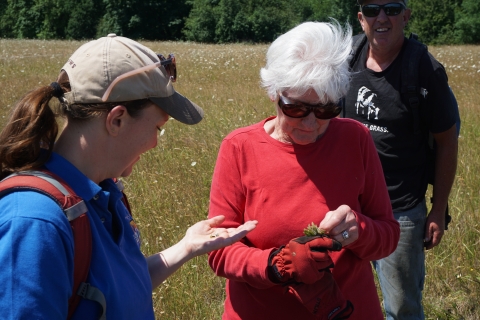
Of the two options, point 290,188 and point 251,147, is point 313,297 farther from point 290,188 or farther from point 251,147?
point 251,147

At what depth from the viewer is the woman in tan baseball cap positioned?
51.6 inches

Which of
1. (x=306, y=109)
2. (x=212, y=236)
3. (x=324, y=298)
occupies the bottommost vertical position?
(x=324, y=298)

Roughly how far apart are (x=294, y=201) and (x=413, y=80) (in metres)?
1.08

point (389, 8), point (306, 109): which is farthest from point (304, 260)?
point (389, 8)

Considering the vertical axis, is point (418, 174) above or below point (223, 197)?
below

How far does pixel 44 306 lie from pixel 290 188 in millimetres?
1108

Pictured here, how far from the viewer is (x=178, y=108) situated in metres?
1.81

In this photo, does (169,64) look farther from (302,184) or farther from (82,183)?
(302,184)

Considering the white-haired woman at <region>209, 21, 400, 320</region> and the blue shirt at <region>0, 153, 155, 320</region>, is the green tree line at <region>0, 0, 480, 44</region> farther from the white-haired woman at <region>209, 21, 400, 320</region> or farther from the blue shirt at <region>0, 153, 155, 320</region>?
the blue shirt at <region>0, 153, 155, 320</region>

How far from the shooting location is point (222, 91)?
34.0ft

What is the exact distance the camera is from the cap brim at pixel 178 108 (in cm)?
172

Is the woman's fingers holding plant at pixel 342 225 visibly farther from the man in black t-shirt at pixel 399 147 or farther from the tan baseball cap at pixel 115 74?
the man in black t-shirt at pixel 399 147

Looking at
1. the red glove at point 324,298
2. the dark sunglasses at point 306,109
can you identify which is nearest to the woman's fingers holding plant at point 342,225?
the red glove at point 324,298

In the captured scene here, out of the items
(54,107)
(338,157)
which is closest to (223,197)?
(338,157)
